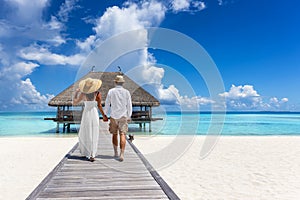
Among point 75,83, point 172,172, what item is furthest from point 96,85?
point 75,83

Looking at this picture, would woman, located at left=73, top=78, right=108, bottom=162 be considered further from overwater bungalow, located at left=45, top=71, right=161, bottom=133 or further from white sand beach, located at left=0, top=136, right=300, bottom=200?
overwater bungalow, located at left=45, top=71, right=161, bottom=133

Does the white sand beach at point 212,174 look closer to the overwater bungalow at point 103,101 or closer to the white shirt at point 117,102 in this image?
the white shirt at point 117,102

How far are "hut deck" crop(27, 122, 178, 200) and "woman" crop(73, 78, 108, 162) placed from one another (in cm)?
39

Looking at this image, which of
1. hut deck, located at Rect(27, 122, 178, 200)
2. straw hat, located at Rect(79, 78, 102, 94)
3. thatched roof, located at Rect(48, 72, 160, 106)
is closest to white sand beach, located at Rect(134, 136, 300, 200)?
hut deck, located at Rect(27, 122, 178, 200)

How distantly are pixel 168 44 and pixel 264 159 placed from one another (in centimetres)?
522

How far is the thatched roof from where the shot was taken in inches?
632

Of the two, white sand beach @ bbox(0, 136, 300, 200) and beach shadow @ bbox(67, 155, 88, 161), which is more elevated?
beach shadow @ bbox(67, 155, 88, 161)

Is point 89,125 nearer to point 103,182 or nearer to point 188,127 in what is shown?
point 103,182

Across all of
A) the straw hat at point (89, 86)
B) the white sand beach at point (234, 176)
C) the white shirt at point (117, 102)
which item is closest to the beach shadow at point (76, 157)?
the white shirt at point (117, 102)

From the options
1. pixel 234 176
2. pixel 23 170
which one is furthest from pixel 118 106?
pixel 23 170

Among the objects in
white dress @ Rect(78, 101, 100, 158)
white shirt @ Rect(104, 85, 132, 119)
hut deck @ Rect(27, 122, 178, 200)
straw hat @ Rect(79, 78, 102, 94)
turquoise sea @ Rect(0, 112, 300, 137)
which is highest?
straw hat @ Rect(79, 78, 102, 94)

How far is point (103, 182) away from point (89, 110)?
1539 mm

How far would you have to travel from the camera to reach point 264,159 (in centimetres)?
865

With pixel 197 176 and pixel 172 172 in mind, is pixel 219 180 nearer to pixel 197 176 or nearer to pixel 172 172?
pixel 197 176
